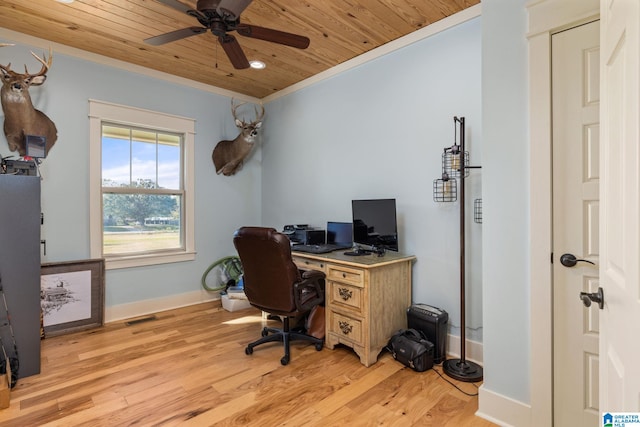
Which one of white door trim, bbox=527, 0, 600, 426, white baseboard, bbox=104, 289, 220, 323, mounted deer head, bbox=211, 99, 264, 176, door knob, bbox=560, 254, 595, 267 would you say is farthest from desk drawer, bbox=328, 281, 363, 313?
mounted deer head, bbox=211, 99, 264, 176

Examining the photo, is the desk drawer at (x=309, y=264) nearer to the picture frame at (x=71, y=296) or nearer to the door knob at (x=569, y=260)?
the door knob at (x=569, y=260)

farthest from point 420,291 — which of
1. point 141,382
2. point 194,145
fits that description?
point 194,145

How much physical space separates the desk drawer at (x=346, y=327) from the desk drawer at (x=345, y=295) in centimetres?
10

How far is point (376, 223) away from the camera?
9.66 ft

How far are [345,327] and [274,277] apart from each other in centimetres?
73

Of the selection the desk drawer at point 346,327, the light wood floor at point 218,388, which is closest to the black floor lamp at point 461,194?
the light wood floor at point 218,388

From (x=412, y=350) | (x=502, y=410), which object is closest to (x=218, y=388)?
(x=412, y=350)

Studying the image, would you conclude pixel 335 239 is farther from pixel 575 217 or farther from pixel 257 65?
pixel 575 217

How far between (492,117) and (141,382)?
2871 millimetres

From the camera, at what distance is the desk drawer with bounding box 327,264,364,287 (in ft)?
8.33

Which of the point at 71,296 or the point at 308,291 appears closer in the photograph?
the point at 308,291

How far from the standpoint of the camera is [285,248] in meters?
2.44

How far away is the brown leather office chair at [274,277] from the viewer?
96.3 inches

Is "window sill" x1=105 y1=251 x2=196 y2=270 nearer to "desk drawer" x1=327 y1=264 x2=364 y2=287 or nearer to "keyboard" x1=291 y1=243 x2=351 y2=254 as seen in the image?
"keyboard" x1=291 y1=243 x2=351 y2=254
